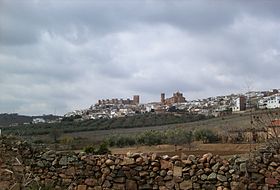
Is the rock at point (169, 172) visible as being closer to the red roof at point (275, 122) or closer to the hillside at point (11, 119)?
the red roof at point (275, 122)

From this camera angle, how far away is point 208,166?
9.84 m

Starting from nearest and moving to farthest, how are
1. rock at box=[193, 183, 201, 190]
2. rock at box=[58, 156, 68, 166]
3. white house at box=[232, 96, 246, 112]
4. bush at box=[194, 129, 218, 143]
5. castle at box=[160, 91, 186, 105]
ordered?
rock at box=[193, 183, 201, 190] → rock at box=[58, 156, 68, 166] → white house at box=[232, 96, 246, 112] → bush at box=[194, 129, 218, 143] → castle at box=[160, 91, 186, 105]

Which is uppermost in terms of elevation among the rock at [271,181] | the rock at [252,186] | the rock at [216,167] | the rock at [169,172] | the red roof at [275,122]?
the red roof at [275,122]

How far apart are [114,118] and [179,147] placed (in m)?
16.5

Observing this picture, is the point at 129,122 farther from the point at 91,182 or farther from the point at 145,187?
the point at 145,187

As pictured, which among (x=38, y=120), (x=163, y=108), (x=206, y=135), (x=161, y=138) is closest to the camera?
(x=38, y=120)

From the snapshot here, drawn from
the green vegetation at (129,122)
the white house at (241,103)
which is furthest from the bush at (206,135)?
the green vegetation at (129,122)

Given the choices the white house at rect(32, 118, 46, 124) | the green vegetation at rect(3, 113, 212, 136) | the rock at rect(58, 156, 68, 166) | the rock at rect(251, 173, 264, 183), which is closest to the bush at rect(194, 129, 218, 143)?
the green vegetation at rect(3, 113, 212, 136)

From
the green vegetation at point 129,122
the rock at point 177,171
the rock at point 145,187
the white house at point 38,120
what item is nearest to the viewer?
the rock at point 177,171

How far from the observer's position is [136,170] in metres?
10.2

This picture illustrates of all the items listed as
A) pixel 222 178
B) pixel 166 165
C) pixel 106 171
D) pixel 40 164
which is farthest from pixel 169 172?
pixel 40 164

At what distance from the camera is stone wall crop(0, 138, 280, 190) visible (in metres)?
9.54

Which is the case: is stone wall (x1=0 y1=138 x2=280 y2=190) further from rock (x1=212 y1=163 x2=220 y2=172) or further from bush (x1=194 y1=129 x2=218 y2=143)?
bush (x1=194 y1=129 x2=218 y2=143)

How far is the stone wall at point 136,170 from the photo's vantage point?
9539 mm
